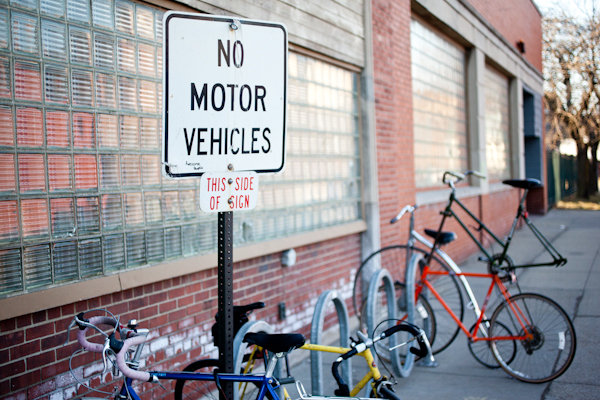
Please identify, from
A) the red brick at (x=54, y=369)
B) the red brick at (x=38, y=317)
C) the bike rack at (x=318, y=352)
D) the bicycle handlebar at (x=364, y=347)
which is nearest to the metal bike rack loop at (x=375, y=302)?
the bike rack at (x=318, y=352)

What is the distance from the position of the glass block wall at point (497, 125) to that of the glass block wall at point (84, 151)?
1026cm

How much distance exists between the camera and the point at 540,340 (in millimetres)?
4762

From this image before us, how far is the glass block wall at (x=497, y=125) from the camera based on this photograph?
44.9 ft

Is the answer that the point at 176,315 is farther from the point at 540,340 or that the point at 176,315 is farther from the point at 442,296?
the point at 540,340

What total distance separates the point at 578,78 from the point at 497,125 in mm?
13908

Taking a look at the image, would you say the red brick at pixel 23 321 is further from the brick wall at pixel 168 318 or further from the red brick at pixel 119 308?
the red brick at pixel 119 308

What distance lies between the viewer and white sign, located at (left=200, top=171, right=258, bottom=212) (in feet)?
8.36

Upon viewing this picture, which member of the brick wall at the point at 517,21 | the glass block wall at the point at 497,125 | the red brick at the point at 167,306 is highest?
the brick wall at the point at 517,21

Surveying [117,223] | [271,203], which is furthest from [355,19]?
[117,223]

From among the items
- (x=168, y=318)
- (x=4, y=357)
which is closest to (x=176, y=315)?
(x=168, y=318)

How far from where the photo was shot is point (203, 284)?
4.48 m

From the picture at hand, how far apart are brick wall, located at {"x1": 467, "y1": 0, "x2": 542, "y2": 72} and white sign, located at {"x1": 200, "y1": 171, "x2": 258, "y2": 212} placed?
402 inches

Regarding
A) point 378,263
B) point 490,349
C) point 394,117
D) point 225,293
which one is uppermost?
point 394,117

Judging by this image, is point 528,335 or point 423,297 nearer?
point 528,335
